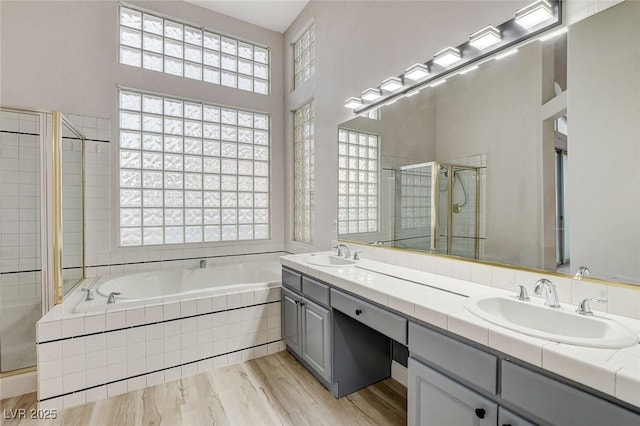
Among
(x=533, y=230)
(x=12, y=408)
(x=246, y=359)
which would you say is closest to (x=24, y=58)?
(x=12, y=408)

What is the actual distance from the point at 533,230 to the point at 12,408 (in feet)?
10.1

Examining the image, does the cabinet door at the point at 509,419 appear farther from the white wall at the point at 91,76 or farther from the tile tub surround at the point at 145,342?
the white wall at the point at 91,76

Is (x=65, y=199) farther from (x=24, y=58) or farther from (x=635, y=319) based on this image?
(x=635, y=319)

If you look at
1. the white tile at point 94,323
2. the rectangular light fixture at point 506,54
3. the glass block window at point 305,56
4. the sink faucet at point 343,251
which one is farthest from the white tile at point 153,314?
the glass block window at point 305,56

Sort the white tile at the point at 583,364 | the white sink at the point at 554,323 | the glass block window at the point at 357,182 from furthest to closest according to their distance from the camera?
the glass block window at the point at 357,182
the white sink at the point at 554,323
the white tile at the point at 583,364

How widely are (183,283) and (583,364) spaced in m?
3.12

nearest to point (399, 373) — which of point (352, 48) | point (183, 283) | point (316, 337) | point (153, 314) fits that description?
point (316, 337)

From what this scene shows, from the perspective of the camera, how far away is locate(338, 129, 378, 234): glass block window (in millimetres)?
2352

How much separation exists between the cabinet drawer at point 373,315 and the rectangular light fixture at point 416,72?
55.3 inches

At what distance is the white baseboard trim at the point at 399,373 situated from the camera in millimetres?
2072

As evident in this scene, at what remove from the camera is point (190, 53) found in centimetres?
330

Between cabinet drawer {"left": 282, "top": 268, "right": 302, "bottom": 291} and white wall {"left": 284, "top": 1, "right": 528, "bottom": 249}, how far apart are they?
0.59 meters

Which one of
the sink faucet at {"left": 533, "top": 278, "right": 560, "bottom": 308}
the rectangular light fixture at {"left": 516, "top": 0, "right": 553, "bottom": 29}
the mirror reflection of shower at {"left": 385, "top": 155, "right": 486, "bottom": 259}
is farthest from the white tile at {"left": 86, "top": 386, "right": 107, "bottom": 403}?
the rectangular light fixture at {"left": 516, "top": 0, "right": 553, "bottom": 29}

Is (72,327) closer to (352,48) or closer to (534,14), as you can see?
(352,48)
